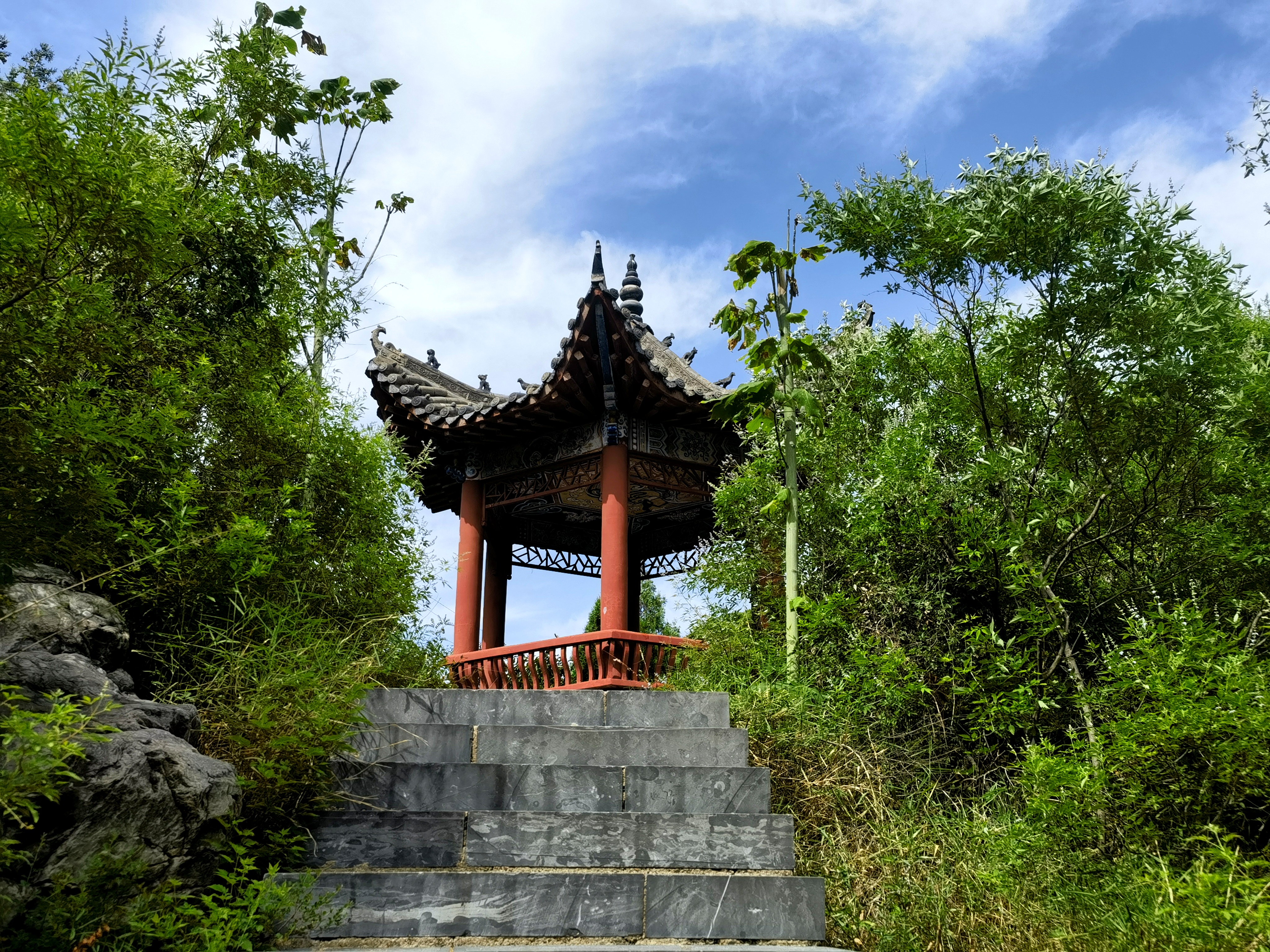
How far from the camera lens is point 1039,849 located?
166 inches

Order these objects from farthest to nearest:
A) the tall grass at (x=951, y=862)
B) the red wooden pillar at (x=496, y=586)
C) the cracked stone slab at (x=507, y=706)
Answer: the red wooden pillar at (x=496, y=586)
the cracked stone slab at (x=507, y=706)
the tall grass at (x=951, y=862)

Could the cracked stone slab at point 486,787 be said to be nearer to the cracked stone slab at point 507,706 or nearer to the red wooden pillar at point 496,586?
the cracked stone slab at point 507,706

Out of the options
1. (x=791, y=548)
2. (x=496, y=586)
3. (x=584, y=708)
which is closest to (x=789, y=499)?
(x=791, y=548)

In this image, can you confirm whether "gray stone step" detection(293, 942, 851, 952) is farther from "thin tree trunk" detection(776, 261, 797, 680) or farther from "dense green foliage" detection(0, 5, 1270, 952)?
"thin tree trunk" detection(776, 261, 797, 680)

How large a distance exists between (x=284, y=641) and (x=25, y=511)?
4.37ft

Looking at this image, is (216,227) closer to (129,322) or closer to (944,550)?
(129,322)

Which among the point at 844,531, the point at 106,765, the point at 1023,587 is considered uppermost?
the point at 844,531

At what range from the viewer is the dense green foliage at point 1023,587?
13.1 feet

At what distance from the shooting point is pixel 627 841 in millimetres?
3920

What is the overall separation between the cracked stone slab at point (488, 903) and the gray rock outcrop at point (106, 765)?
54 cm

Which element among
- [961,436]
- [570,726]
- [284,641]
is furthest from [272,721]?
[961,436]

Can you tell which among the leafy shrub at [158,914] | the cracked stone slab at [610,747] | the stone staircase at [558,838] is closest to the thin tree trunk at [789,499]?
the cracked stone slab at [610,747]

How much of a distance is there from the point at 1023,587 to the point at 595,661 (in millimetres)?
3286

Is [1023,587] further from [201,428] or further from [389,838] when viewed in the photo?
[201,428]
